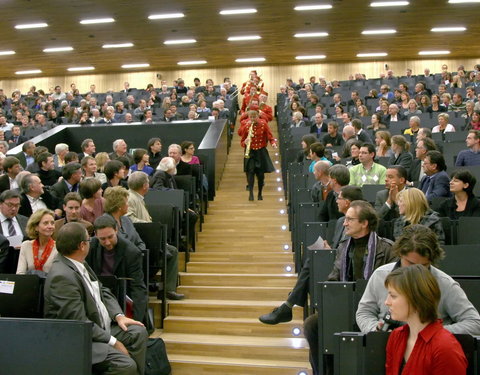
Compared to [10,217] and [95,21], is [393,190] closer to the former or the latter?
[10,217]

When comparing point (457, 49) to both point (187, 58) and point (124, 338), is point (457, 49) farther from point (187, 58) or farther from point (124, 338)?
point (124, 338)

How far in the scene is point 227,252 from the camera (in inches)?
247

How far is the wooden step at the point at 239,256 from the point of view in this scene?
19.7 feet

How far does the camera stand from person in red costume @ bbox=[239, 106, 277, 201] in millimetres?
8203

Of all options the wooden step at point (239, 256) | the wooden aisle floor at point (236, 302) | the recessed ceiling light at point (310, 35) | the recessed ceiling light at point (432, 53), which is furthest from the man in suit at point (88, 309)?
the recessed ceiling light at point (432, 53)

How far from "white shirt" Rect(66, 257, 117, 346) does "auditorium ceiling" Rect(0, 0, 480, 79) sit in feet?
33.5

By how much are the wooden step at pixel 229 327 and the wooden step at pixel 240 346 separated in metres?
0.06

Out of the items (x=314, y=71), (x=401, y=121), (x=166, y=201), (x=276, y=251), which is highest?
(x=314, y=71)

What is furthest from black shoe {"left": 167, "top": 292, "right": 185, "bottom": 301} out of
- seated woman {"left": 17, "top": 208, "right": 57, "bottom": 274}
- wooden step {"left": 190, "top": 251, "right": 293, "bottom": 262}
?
seated woman {"left": 17, "top": 208, "right": 57, "bottom": 274}

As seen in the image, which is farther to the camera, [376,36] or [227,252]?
[376,36]

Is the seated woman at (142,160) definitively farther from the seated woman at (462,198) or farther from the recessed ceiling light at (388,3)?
the recessed ceiling light at (388,3)

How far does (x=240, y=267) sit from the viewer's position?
5.84m

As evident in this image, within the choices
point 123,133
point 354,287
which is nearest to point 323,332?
point 354,287

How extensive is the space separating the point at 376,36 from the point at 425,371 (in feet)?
51.6
